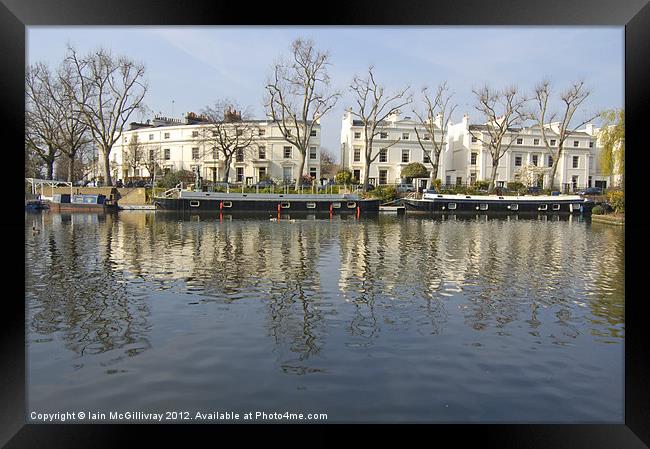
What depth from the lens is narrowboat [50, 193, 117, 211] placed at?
37.9 meters

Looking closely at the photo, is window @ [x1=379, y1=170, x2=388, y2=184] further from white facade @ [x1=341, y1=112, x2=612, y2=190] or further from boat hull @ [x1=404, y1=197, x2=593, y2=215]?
boat hull @ [x1=404, y1=197, x2=593, y2=215]

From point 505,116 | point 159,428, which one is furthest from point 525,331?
point 505,116

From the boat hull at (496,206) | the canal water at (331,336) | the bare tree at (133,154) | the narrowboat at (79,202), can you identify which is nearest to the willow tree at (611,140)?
the boat hull at (496,206)

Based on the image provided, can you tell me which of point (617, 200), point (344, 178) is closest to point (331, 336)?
point (617, 200)

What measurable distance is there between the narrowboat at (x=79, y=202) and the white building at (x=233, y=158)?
17998 millimetres

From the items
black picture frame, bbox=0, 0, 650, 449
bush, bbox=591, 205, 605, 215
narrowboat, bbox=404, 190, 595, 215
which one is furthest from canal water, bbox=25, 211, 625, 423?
narrowboat, bbox=404, 190, 595, 215

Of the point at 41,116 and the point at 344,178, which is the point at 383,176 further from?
the point at 41,116

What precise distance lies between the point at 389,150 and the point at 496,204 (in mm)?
20486

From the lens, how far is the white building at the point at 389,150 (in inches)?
2319

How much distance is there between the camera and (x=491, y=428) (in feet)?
12.5

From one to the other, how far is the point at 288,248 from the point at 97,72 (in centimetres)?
3185

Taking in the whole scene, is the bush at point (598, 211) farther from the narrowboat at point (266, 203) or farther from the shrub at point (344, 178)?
the shrub at point (344, 178)
